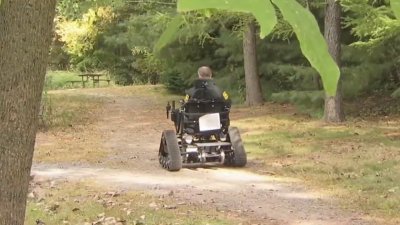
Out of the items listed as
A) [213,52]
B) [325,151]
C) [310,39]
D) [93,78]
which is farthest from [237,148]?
[93,78]

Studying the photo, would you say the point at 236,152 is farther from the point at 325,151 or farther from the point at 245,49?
the point at 245,49

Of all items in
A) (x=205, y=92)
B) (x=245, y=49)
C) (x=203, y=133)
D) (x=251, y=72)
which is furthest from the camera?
(x=251, y=72)

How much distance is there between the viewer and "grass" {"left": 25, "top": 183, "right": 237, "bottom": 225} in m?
7.10

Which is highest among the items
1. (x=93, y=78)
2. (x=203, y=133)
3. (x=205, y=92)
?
(x=205, y=92)

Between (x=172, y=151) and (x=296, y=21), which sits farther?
(x=172, y=151)

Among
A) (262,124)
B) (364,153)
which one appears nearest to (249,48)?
(262,124)

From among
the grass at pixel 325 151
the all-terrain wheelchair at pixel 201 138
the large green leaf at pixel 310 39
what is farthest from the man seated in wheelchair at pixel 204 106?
the large green leaf at pixel 310 39

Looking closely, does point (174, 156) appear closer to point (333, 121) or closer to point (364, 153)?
point (364, 153)

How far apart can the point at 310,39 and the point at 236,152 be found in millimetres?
9516

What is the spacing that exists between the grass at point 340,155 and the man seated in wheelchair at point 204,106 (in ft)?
5.10

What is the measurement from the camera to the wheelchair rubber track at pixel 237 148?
1021 centimetres

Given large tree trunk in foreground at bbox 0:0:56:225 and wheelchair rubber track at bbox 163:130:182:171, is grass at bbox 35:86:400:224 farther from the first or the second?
large tree trunk in foreground at bbox 0:0:56:225

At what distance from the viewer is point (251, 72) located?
2116 centimetres

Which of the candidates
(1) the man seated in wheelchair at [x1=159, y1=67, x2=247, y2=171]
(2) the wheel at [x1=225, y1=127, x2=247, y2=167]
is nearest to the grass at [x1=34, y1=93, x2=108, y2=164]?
(1) the man seated in wheelchair at [x1=159, y1=67, x2=247, y2=171]
